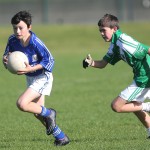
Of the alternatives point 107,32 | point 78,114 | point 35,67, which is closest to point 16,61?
point 35,67

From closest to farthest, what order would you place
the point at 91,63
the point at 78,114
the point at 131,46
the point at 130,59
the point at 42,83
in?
1. the point at 131,46
2. the point at 130,59
3. the point at 42,83
4. the point at 91,63
5. the point at 78,114

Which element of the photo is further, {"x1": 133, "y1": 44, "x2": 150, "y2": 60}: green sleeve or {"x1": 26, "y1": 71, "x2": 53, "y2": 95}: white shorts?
{"x1": 26, "y1": 71, "x2": 53, "y2": 95}: white shorts

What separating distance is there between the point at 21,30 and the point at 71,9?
33.4 metres

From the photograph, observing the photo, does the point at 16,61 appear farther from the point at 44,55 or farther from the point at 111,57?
the point at 111,57

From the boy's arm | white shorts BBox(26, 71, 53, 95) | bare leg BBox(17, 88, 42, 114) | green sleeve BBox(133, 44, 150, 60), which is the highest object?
green sleeve BBox(133, 44, 150, 60)

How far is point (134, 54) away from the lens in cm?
820

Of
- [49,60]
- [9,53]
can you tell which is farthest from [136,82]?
[9,53]

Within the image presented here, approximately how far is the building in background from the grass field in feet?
38.8

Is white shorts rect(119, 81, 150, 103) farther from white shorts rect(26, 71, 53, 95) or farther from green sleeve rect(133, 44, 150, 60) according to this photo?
white shorts rect(26, 71, 53, 95)

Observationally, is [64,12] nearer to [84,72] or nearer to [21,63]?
[84,72]

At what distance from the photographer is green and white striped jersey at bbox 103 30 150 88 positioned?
26.8 ft

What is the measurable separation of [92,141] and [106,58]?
1.19 metres

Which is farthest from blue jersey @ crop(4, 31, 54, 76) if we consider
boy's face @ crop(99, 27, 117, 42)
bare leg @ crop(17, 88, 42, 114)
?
boy's face @ crop(99, 27, 117, 42)

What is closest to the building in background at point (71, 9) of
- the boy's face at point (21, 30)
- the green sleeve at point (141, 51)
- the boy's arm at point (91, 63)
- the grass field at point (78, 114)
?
the grass field at point (78, 114)
